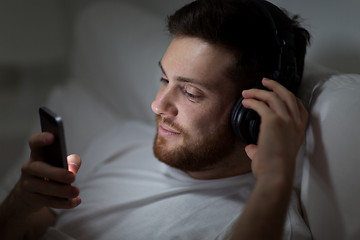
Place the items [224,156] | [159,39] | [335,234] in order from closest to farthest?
[335,234] < [224,156] < [159,39]

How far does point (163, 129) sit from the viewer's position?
0.98 meters

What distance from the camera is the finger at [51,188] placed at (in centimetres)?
73

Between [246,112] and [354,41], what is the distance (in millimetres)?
538

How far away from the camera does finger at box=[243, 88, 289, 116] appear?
0.72 m

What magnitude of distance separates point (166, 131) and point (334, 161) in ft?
1.62

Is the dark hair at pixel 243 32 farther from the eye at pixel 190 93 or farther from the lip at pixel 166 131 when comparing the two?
the lip at pixel 166 131

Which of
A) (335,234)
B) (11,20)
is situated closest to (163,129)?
(335,234)

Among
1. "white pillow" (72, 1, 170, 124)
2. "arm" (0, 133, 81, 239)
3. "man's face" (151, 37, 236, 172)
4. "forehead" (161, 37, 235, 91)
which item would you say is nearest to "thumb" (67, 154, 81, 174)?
"arm" (0, 133, 81, 239)

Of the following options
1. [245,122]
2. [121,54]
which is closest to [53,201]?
[245,122]

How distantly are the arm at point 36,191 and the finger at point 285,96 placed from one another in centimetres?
56

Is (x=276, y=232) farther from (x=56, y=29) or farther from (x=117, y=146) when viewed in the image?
(x=56, y=29)

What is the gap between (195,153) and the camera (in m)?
0.95

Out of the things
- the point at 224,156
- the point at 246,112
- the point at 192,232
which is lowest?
the point at 192,232

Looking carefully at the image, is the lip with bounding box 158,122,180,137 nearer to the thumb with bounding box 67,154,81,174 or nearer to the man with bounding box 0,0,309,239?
the man with bounding box 0,0,309,239
